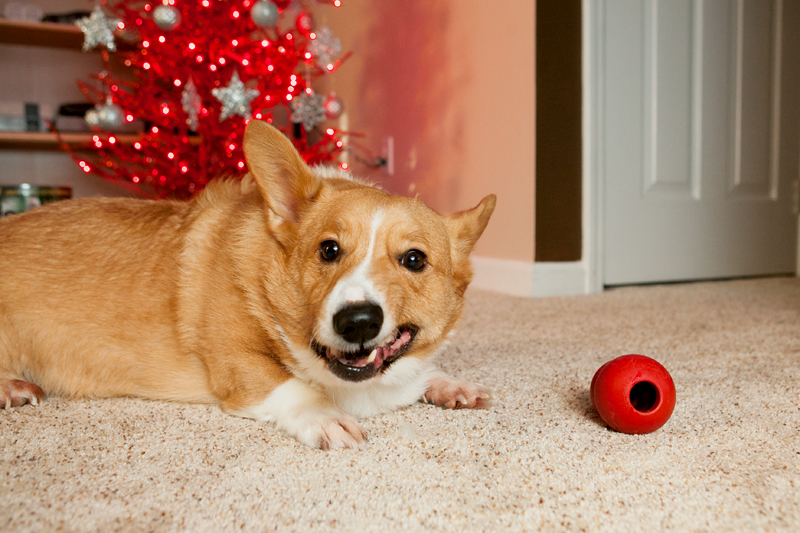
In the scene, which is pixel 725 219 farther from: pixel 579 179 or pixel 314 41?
pixel 314 41

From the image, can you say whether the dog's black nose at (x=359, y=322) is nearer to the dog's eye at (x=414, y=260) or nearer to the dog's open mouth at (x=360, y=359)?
the dog's open mouth at (x=360, y=359)

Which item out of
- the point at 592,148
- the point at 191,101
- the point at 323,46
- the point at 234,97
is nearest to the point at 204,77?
the point at 191,101

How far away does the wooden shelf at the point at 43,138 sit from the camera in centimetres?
392

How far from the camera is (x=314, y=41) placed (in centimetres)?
327

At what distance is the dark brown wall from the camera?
2865 mm

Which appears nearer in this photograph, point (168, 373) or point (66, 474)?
point (66, 474)

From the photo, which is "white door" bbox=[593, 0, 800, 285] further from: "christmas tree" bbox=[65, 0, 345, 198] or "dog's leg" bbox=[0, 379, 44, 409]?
"dog's leg" bbox=[0, 379, 44, 409]

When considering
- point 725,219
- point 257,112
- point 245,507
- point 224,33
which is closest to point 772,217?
point 725,219

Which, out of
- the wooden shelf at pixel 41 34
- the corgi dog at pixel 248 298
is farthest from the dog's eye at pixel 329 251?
the wooden shelf at pixel 41 34

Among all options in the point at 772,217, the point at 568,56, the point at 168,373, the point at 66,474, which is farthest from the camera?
the point at 772,217

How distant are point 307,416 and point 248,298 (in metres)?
0.31

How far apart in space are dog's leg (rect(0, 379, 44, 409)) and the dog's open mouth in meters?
0.72

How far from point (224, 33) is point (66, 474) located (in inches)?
114

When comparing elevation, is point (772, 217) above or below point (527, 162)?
below
